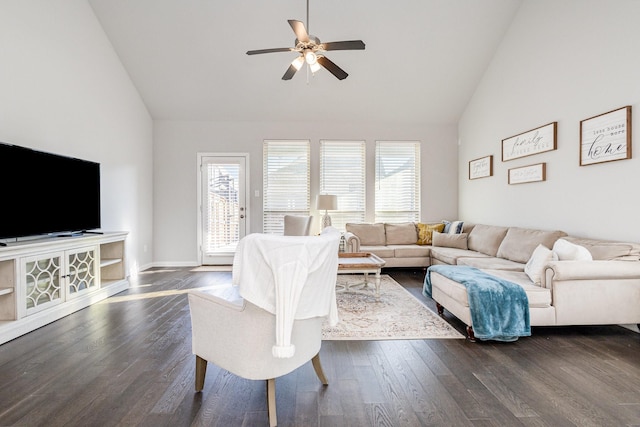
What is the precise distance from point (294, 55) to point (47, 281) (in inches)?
173

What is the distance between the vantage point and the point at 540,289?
272 centimetres

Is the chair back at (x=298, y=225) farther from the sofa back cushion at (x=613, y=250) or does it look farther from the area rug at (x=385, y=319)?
the sofa back cushion at (x=613, y=250)

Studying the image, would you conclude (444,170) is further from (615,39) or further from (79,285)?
(79,285)

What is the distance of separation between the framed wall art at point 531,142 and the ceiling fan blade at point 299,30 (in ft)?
10.8

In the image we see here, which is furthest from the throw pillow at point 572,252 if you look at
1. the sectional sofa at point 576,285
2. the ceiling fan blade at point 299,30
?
the ceiling fan blade at point 299,30

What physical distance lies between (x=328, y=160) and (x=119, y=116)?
3.65 m

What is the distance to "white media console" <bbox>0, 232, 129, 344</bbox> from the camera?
8.96 ft

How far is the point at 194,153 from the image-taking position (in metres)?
6.18

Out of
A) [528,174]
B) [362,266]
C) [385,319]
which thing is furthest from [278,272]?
[528,174]

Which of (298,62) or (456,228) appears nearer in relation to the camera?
(298,62)

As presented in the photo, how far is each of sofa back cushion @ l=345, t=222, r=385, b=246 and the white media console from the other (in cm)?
375

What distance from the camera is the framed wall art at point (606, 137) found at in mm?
3059

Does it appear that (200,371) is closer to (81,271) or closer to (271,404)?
(271,404)

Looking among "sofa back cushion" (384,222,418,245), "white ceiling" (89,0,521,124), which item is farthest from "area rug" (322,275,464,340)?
"white ceiling" (89,0,521,124)
